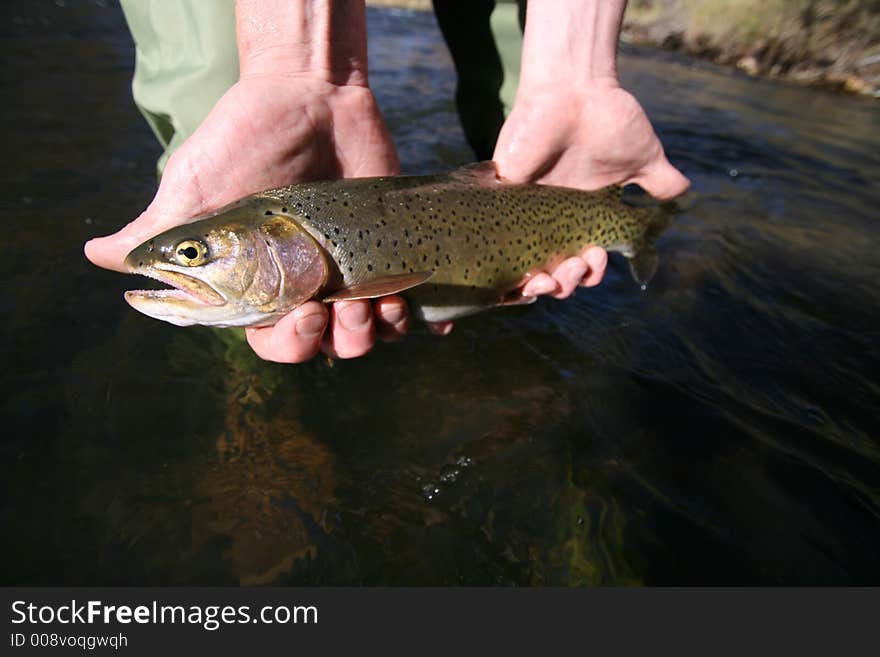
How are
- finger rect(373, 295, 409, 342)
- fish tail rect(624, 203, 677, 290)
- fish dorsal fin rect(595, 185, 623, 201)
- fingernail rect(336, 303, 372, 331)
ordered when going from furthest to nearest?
fish tail rect(624, 203, 677, 290) < fish dorsal fin rect(595, 185, 623, 201) < finger rect(373, 295, 409, 342) < fingernail rect(336, 303, 372, 331)

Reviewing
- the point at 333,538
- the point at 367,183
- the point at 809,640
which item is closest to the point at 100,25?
the point at 367,183

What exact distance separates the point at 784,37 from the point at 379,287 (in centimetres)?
1593

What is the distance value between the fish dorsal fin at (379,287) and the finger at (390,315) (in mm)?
101

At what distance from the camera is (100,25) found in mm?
9172

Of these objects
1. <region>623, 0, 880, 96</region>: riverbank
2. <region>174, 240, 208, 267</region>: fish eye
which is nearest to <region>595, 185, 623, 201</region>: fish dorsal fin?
<region>174, 240, 208, 267</region>: fish eye

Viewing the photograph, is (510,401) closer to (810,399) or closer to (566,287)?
(566,287)

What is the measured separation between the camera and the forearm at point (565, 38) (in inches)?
114

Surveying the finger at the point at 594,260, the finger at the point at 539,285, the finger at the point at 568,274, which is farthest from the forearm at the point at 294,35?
the finger at the point at 594,260

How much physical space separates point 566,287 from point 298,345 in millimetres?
1457

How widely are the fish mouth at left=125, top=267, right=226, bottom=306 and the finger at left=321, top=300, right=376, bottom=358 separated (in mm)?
419

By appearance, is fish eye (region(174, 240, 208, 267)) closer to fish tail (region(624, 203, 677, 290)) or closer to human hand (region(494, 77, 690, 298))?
human hand (region(494, 77, 690, 298))

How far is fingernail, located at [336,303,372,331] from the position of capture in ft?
7.04

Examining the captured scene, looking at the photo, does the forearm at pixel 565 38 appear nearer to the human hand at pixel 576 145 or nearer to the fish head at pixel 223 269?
the human hand at pixel 576 145

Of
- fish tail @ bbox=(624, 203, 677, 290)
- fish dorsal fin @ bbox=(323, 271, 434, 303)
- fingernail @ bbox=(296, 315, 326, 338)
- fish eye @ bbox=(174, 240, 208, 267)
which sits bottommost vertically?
fish tail @ bbox=(624, 203, 677, 290)
